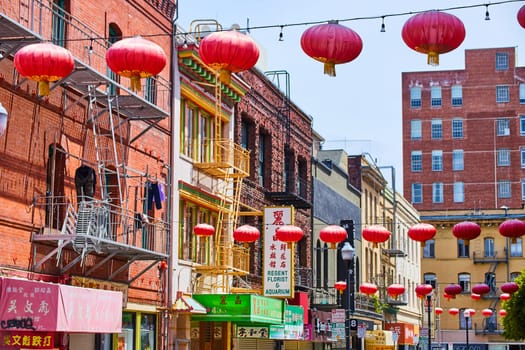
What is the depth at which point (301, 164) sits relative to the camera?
46531 mm

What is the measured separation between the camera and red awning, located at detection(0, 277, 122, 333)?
66.8 ft

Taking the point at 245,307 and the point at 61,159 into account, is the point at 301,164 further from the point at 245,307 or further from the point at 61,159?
the point at 61,159

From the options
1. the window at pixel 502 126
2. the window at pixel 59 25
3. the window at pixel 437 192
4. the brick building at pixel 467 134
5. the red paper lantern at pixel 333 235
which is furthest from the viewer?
the window at pixel 502 126

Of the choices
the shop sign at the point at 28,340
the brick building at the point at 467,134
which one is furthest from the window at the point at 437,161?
the shop sign at the point at 28,340

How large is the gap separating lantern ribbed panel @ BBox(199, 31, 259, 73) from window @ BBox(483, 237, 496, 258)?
7442 cm

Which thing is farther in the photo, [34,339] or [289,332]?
[289,332]

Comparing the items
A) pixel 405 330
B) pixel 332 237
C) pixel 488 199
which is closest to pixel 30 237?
pixel 332 237

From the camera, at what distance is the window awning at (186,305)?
3019 centimetres

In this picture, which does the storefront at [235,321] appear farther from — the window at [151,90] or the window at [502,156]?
the window at [502,156]

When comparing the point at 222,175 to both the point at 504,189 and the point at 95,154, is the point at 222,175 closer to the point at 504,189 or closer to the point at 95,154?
the point at 95,154

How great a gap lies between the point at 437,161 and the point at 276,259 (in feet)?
228

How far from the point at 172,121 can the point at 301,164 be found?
1634cm

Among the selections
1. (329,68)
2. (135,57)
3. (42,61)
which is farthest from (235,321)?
(329,68)

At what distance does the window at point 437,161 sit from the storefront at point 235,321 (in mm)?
66404
